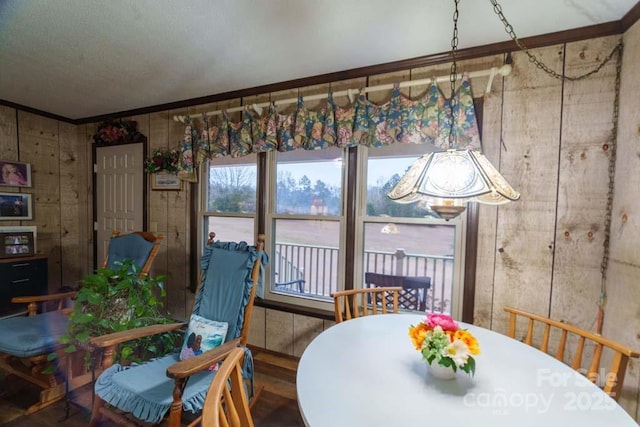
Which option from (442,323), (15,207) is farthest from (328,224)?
(15,207)

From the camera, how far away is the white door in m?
3.11

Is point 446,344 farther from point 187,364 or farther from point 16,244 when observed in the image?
point 16,244

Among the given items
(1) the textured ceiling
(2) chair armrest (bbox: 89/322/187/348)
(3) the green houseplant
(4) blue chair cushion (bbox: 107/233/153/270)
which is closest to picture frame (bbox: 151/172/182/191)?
(4) blue chair cushion (bbox: 107/233/153/270)

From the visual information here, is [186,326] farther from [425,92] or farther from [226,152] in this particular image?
[425,92]

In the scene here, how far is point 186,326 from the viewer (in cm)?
183

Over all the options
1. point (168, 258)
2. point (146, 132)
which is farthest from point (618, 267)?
point (146, 132)

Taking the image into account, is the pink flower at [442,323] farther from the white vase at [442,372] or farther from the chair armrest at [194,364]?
the chair armrest at [194,364]

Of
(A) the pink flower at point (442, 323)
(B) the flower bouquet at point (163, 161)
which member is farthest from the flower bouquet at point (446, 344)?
(B) the flower bouquet at point (163, 161)

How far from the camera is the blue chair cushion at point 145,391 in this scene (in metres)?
1.24

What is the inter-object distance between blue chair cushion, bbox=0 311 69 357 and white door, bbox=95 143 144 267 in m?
1.24

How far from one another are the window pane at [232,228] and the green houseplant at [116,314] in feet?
2.90

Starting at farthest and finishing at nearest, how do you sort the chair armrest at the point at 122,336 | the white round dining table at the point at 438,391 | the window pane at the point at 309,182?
the window pane at the point at 309,182 → the chair armrest at the point at 122,336 → the white round dining table at the point at 438,391

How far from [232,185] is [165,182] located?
0.83 meters

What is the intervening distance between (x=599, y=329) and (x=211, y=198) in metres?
3.07
